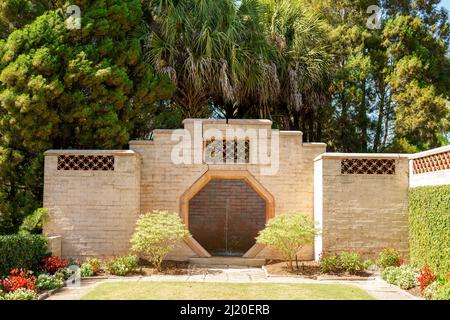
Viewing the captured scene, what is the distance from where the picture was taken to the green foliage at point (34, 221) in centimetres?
1159

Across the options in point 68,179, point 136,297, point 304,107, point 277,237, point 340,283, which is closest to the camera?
point 136,297

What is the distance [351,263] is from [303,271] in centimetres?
107

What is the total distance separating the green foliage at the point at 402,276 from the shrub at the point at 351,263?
2.00ft

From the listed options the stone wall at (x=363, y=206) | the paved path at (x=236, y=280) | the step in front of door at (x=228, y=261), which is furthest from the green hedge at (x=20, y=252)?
the stone wall at (x=363, y=206)

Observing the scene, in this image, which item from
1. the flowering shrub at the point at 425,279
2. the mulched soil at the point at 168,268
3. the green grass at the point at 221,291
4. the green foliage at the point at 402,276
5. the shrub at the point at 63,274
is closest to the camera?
the green grass at the point at 221,291

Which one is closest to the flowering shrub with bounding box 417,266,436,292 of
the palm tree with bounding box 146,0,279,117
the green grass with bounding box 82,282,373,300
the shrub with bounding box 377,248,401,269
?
the green grass with bounding box 82,282,373,300

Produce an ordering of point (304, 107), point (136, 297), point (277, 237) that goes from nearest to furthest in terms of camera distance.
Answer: point (136, 297) → point (277, 237) → point (304, 107)

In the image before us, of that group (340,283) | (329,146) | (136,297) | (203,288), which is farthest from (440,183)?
(329,146)

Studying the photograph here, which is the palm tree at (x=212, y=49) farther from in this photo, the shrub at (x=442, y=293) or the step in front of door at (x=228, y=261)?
the shrub at (x=442, y=293)

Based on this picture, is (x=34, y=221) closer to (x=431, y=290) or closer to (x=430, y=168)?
(x=431, y=290)

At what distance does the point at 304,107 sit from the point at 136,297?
30.3 ft

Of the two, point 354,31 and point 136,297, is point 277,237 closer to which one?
point 136,297

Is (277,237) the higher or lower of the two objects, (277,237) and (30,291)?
the higher

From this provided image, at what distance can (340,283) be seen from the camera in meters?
10.3
